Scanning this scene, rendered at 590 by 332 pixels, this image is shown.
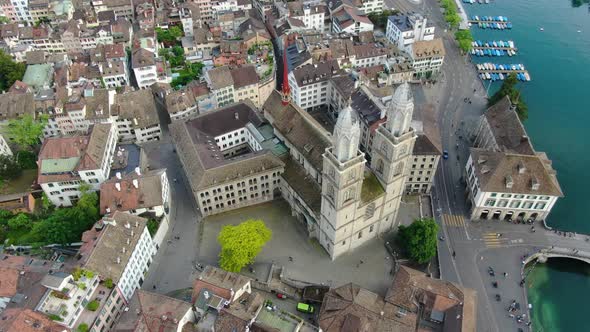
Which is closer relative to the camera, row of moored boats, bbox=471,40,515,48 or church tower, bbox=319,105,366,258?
church tower, bbox=319,105,366,258

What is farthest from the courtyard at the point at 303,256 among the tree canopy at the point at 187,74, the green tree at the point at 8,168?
the tree canopy at the point at 187,74

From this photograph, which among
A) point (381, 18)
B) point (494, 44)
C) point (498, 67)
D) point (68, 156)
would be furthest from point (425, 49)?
point (68, 156)

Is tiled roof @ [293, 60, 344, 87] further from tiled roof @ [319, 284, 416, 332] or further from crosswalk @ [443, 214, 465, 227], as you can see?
tiled roof @ [319, 284, 416, 332]

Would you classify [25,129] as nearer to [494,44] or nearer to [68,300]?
[68,300]

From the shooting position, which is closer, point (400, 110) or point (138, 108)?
point (400, 110)

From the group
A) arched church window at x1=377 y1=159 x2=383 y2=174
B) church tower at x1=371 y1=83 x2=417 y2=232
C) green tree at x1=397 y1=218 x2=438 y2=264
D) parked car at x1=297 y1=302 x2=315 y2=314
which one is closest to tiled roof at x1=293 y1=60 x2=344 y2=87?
church tower at x1=371 y1=83 x2=417 y2=232

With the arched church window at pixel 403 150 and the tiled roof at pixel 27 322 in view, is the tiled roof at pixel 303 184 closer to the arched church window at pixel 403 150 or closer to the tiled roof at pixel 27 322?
the arched church window at pixel 403 150
